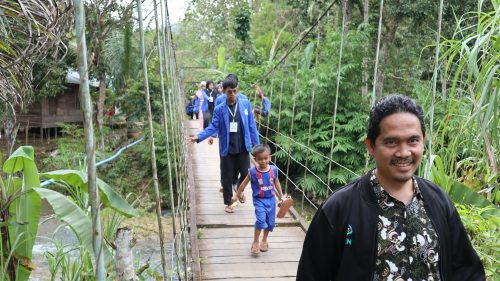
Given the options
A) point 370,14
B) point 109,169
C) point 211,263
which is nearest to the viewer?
point 211,263

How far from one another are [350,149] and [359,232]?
6144mm

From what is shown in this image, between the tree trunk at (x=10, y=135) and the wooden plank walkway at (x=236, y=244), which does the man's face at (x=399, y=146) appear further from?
the wooden plank walkway at (x=236, y=244)

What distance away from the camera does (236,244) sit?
2631mm

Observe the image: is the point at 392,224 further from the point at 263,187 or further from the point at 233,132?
the point at 233,132

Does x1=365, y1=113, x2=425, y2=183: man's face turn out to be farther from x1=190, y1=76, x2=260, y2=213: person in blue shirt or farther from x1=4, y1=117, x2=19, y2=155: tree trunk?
x1=190, y1=76, x2=260, y2=213: person in blue shirt

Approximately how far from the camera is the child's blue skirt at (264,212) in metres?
2.40

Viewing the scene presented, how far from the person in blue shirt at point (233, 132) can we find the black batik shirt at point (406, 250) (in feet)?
6.77

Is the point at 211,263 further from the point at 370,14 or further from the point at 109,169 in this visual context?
the point at 109,169

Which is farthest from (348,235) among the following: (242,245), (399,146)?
(242,245)

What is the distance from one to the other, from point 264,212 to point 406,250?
1.57 m

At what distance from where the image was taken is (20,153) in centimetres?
136

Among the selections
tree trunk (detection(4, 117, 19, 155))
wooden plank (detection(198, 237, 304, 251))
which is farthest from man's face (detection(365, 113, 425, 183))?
wooden plank (detection(198, 237, 304, 251))

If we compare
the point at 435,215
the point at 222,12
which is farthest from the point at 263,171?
the point at 222,12

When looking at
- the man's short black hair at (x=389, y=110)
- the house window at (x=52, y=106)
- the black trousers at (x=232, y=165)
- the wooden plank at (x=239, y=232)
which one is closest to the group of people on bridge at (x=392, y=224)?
the man's short black hair at (x=389, y=110)
